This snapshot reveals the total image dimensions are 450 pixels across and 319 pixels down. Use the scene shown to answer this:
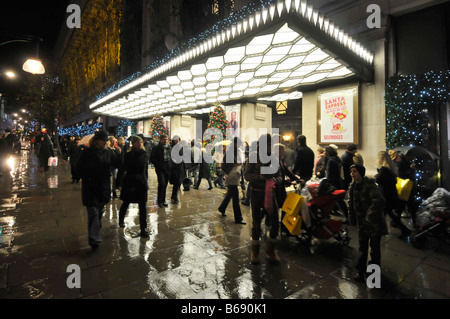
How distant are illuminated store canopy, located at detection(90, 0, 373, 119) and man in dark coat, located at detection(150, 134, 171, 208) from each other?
129 inches

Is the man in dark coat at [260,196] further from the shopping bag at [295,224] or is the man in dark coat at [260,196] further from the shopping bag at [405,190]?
the shopping bag at [405,190]

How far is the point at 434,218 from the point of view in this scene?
3.94 meters

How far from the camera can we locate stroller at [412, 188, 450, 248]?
389 centimetres

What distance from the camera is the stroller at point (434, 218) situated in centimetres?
389

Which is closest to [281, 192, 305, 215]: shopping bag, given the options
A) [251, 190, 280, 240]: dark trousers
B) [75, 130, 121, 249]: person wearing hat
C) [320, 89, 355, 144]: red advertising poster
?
[251, 190, 280, 240]: dark trousers

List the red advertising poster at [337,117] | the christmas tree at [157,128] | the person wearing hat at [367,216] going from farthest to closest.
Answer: the christmas tree at [157,128]
the red advertising poster at [337,117]
the person wearing hat at [367,216]

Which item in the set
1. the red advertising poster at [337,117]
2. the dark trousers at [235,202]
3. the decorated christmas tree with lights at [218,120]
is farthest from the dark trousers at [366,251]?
the decorated christmas tree with lights at [218,120]

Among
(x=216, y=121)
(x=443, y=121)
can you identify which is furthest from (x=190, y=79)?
(x=443, y=121)

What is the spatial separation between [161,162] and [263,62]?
501 centimetres

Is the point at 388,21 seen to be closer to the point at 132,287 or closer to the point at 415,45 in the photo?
the point at 415,45

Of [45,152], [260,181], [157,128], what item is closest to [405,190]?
[260,181]

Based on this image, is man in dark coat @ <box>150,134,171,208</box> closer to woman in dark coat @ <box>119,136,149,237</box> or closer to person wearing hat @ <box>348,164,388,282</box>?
woman in dark coat @ <box>119,136,149,237</box>

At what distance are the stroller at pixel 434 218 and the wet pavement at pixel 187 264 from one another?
0.23 meters

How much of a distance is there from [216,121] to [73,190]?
6944 millimetres
